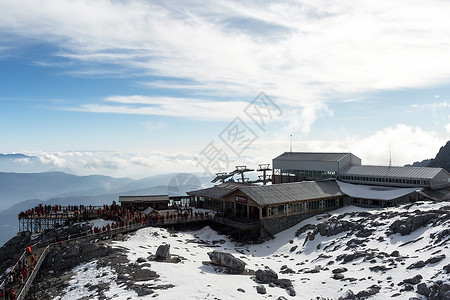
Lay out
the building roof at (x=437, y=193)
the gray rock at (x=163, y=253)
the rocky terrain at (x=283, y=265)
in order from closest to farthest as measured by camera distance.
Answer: the rocky terrain at (x=283, y=265)
the gray rock at (x=163, y=253)
the building roof at (x=437, y=193)

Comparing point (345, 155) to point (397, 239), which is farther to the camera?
point (345, 155)

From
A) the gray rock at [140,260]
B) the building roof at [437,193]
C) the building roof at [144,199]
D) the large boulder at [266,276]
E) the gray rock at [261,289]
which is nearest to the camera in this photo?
the gray rock at [261,289]

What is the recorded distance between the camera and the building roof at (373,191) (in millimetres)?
56366

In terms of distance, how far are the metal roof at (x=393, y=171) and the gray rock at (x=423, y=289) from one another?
38.7m

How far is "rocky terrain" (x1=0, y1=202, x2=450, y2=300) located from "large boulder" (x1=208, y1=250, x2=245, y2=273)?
0.09 metres

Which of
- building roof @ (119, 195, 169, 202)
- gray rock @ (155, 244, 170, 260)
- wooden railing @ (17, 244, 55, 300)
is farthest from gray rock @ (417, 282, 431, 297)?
building roof @ (119, 195, 169, 202)

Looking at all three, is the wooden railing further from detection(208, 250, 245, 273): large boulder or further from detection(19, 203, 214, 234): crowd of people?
detection(208, 250, 245, 273): large boulder

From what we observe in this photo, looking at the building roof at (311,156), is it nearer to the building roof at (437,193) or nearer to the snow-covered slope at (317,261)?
the building roof at (437,193)

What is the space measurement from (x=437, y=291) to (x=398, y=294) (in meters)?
2.64

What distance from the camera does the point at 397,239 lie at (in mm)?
37531

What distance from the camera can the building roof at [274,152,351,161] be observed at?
74.4 m

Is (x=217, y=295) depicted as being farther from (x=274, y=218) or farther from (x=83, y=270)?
(x=274, y=218)

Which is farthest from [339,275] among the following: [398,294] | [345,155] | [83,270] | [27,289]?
[345,155]

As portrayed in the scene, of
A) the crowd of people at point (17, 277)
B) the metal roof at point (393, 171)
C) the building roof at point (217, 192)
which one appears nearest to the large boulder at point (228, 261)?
the crowd of people at point (17, 277)
